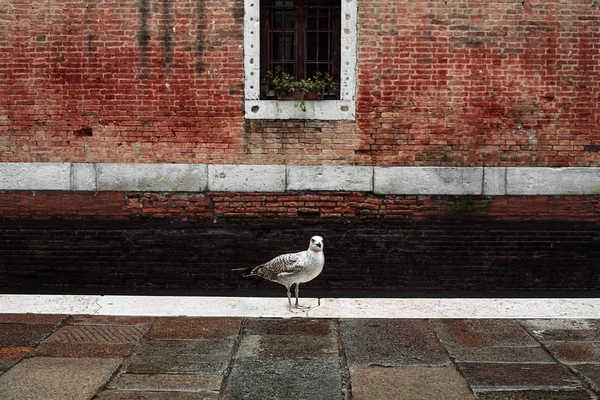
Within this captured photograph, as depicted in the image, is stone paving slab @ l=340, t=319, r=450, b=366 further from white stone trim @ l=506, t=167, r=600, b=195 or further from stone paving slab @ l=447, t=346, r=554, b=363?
white stone trim @ l=506, t=167, r=600, b=195

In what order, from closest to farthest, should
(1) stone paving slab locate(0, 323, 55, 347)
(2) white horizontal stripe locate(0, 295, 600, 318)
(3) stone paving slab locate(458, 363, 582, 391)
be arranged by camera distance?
(3) stone paving slab locate(458, 363, 582, 391), (1) stone paving slab locate(0, 323, 55, 347), (2) white horizontal stripe locate(0, 295, 600, 318)

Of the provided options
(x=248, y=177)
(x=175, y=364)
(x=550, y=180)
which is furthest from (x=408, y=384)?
(x=550, y=180)

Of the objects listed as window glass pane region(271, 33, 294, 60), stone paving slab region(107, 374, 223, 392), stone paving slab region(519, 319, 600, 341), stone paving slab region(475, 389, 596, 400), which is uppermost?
window glass pane region(271, 33, 294, 60)

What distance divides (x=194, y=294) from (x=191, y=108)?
2367mm

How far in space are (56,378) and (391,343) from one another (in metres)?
2.91

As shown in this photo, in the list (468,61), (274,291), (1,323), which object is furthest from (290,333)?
(468,61)

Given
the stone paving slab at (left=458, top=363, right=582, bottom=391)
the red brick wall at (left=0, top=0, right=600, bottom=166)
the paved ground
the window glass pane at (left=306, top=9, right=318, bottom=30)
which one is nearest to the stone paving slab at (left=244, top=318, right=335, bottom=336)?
the paved ground

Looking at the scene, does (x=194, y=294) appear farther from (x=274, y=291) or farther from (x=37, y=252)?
(x=37, y=252)

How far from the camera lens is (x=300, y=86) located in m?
7.58

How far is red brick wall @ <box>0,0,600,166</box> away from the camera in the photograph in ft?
24.5

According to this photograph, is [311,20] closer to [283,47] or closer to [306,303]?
[283,47]

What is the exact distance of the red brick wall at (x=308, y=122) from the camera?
7.47 meters

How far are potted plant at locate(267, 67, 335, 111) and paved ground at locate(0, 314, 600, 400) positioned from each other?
290 centimetres

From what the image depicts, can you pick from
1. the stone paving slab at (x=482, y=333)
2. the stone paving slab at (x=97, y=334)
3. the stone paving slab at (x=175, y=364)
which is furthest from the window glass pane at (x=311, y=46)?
the stone paving slab at (x=175, y=364)
